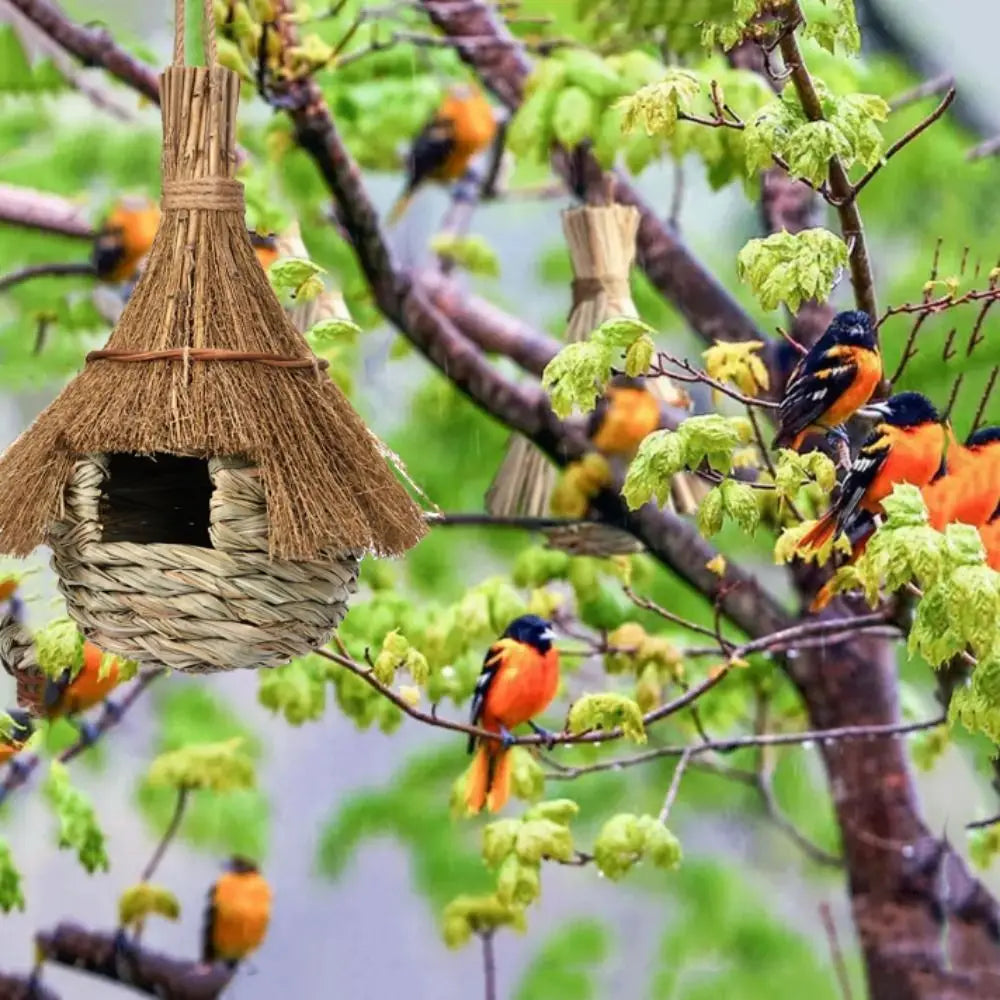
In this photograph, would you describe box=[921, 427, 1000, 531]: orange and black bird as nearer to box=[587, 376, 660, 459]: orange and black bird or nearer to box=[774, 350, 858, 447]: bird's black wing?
box=[774, 350, 858, 447]: bird's black wing

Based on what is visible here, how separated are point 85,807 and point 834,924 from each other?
103 centimetres

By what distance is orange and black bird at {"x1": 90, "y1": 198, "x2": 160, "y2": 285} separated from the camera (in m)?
2.18

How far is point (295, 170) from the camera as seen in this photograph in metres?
2.16

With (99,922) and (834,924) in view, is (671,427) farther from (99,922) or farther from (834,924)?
(99,922)

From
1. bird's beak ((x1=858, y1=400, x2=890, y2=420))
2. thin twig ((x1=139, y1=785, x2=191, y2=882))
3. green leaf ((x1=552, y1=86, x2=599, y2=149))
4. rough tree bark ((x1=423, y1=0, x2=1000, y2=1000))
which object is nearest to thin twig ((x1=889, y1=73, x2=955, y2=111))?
rough tree bark ((x1=423, y1=0, x2=1000, y2=1000))

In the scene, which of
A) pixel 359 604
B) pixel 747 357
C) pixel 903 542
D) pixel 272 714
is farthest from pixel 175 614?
pixel 272 714

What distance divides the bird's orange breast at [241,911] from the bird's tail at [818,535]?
3.54 feet

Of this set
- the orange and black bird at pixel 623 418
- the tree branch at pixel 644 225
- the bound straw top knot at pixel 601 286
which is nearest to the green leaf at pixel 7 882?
the orange and black bird at pixel 623 418

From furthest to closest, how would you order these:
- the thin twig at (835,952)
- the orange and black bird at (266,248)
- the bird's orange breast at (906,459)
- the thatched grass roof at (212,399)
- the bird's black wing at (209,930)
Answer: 1. the bird's black wing at (209,930)
2. the thin twig at (835,952)
3. the orange and black bird at (266,248)
4. the bird's orange breast at (906,459)
5. the thatched grass roof at (212,399)

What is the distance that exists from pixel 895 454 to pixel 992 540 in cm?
14

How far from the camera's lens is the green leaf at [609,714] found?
1557mm

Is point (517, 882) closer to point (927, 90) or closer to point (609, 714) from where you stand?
point (609, 714)

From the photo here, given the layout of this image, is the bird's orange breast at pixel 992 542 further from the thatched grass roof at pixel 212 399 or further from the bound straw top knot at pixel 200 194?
the bound straw top knot at pixel 200 194

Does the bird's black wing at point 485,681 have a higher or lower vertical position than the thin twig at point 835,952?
higher
